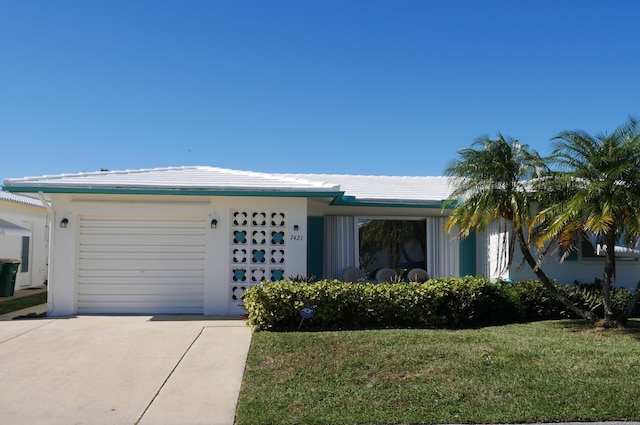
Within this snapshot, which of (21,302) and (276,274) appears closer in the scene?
(276,274)

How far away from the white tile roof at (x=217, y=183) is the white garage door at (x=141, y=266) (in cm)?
93

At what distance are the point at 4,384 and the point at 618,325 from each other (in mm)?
9750

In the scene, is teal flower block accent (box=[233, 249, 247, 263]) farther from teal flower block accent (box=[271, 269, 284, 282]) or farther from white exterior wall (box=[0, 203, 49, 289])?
white exterior wall (box=[0, 203, 49, 289])

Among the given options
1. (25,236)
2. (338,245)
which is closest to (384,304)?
(338,245)

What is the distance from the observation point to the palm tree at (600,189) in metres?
8.73

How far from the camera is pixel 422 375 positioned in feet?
22.0

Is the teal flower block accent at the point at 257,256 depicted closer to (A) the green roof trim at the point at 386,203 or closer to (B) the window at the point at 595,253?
(A) the green roof trim at the point at 386,203

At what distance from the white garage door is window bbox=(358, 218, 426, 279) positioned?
4646mm

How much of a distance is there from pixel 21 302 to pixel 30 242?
17.0ft

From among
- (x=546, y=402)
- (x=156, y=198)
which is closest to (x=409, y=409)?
(x=546, y=402)

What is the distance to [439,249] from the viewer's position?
570 inches

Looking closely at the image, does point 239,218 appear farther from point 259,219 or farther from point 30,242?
point 30,242

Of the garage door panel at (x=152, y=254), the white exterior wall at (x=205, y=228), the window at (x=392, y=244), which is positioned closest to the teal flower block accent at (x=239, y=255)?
the white exterior wall at (x=205, y=228)

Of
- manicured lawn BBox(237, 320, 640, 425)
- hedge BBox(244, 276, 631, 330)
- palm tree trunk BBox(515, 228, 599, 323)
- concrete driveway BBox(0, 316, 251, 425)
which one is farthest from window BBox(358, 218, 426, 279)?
manicured lawn BBox(237, 320, 640, 425)
